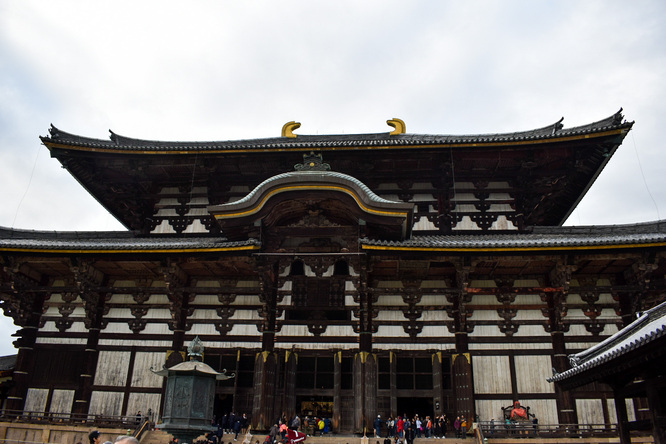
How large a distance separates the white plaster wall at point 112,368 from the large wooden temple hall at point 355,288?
0.08 m

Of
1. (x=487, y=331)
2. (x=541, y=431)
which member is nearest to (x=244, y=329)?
(x=487, y=331)

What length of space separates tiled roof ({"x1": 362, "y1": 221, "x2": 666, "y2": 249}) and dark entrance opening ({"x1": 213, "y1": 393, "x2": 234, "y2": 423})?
851cm

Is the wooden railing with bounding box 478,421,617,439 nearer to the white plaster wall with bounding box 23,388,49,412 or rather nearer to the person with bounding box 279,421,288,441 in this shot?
the person with bounding box 279,421,288,441

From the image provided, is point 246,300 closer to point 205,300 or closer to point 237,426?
point 205,300

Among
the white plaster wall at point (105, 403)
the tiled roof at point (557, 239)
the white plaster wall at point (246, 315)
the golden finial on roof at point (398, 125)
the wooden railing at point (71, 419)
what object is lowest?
the wooden railing at point (71, 419)

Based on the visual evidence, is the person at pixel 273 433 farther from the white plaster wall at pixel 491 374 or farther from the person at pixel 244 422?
the white plaster wall at pixel 491 374

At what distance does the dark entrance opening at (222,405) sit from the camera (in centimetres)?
1994

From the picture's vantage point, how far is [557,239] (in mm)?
19094

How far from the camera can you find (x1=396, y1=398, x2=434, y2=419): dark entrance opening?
64.6 feet

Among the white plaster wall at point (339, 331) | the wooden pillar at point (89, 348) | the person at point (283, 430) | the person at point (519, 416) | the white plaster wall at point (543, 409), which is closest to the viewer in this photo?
the person at point (283, 430)

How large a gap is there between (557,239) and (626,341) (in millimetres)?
8654

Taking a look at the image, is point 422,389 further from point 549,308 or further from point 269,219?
point 269,219

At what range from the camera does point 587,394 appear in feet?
60.2

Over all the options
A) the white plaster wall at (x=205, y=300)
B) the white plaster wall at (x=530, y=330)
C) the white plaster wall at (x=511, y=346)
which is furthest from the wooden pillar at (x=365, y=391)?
the white plaster wall at (x=205, y=300)
